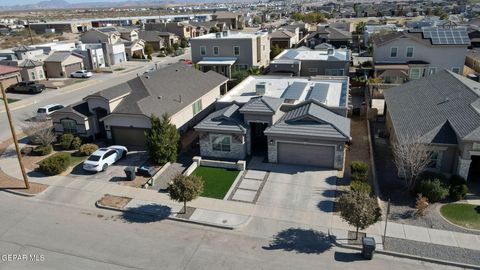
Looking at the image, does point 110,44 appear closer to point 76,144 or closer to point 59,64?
point 59,64

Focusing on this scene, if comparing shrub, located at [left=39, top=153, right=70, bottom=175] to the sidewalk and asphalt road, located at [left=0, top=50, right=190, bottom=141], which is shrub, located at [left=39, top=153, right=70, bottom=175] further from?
asphalt road, located at [left=0, top=50, right=190, bottom=141]

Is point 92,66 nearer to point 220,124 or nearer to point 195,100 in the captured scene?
point 195,100

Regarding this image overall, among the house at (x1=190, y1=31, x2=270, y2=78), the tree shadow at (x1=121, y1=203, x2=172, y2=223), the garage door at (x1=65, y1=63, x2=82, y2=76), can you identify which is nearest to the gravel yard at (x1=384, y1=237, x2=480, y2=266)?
the tree shadow at (x1=121, y1=203, x2=172, y2=223)

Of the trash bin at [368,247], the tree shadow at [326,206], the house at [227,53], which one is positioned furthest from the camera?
the house at [227,53]

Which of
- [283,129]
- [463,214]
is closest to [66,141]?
[283,129]

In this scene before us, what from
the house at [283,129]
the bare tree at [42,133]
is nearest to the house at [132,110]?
the bare tree at [42,133]

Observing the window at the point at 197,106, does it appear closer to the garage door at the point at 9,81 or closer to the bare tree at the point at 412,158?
the bare tree at the point at 412,158
